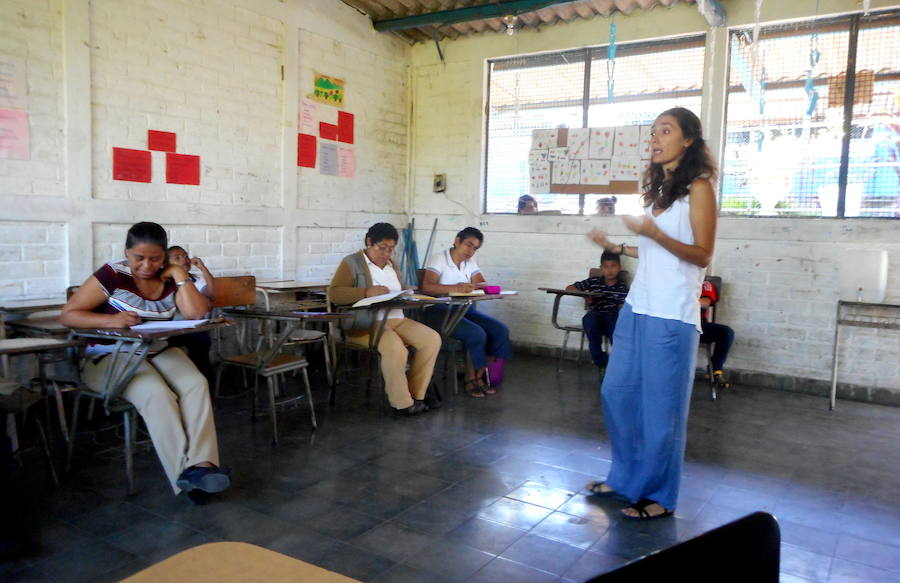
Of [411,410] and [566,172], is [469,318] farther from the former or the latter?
[566,172]

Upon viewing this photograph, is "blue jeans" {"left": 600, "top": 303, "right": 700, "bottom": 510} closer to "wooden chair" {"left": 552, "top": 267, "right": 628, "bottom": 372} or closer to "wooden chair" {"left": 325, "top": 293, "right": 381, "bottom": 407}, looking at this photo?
"wooden chair" {"left": 325, "top": 293, "right": 381, "bottom": 407}

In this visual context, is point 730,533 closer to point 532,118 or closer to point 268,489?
point 268,489

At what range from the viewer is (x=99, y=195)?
4.39m

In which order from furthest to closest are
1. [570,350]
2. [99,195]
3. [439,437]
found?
1. [570,350]
2. [99,195]
3. [439,437]

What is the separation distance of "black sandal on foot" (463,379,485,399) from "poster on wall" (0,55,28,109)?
11.0 feet

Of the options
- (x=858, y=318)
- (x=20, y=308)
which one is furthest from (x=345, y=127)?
(x=858, y=318)

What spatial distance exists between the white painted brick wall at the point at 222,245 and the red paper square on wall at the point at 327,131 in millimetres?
1014

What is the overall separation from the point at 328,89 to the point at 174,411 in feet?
13.0

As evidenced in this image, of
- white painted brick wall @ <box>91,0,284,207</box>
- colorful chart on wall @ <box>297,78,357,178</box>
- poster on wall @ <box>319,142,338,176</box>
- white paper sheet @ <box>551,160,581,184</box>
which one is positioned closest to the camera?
white painted brick wall @ <box>91,0,284,207</box>

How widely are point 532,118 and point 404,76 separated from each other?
4.89 feet

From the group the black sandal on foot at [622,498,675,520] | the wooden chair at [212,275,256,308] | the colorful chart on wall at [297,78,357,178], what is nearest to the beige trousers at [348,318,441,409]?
the wooden chair at [212,275,256,308]

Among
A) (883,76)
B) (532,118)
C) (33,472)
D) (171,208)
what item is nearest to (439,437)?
(33,472)

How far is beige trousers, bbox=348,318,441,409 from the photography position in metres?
4.19

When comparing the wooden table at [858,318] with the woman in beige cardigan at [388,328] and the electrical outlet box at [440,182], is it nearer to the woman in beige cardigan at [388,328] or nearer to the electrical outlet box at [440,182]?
the woman in beige cardigan at [388,328]
